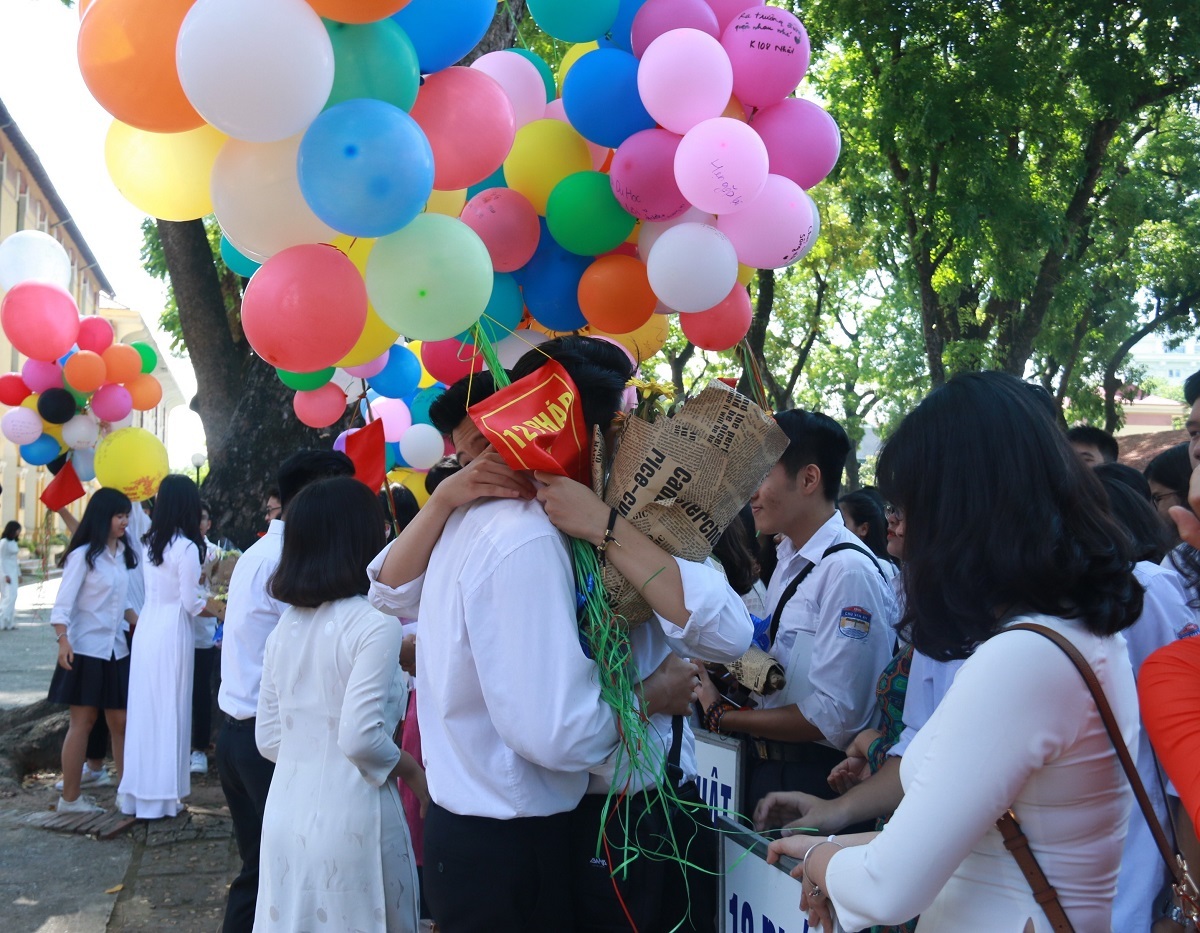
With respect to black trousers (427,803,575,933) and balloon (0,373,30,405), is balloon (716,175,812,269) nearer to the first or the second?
black trousers (427,803,575,933)

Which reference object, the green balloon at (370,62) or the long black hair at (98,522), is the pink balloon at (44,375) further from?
the green balloon at (370,62)

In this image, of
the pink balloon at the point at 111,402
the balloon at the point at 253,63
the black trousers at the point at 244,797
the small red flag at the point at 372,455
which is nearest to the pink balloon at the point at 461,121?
the balloon at the point at 253,63

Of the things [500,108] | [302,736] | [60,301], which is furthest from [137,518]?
[500,108]

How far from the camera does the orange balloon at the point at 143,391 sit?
7.25 m

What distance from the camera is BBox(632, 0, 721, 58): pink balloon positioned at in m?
3.38

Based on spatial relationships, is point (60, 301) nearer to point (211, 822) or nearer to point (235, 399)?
point (235, 399)

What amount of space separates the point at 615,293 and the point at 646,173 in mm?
390

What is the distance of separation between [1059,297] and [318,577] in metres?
10.8

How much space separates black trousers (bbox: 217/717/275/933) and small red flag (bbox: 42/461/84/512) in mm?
3775

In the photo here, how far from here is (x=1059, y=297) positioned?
38.7 feet

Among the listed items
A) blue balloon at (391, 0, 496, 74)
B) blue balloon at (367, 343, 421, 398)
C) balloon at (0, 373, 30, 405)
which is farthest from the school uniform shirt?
balloon at (0, 373, 30, 405)

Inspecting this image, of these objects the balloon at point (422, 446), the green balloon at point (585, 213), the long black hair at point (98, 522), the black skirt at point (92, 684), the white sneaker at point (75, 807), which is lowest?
the white sneaker at point (75, 807)

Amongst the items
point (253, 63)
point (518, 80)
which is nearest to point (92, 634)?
point (518, 80)

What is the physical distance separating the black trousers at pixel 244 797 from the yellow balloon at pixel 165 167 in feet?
6.03
